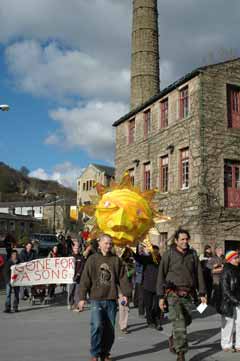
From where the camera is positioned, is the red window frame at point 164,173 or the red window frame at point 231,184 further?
the red window frame at point 164,173

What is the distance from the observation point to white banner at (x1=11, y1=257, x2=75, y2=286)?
1243 centimetres

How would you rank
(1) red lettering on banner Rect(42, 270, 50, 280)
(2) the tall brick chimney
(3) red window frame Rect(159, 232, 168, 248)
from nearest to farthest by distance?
1. (1) red lettering on banner Rect(42, 270, 50, 280)
2. (3) red window frame Rect(159, 232, 168, 248)
3. (2) the tall brick chimney

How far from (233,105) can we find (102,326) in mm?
17291

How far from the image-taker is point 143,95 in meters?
40.1

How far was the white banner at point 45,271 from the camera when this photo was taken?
1243 centimetres

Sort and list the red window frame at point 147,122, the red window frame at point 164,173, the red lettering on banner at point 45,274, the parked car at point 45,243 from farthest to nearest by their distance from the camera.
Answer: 1. the parked car at point 45,243
2. the red window frame at point 147,122
3. the red window frame at point 164,173
4. the red lettering on banner at point 45,274

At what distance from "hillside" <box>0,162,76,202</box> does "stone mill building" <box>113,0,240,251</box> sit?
95.7 metres

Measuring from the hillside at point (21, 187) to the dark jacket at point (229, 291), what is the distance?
111 metres

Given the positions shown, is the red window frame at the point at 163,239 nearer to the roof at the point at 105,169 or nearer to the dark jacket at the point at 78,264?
the dark jacket at the point at 78,264

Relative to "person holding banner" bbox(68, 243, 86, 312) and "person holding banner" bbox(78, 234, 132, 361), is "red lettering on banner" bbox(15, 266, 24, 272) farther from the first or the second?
"person holding banner" bbox(78, 234, 132, 361)

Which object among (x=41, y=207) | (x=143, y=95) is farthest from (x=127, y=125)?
(x=41, y=207)

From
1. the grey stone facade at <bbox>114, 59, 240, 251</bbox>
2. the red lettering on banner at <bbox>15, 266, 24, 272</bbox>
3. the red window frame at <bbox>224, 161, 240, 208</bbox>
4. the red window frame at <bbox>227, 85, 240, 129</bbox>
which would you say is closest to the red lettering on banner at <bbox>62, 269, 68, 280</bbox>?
the red lettering on banner at <bbox>15, 266, 24, 272</bbox>

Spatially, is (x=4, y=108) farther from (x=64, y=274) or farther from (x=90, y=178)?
(x=90, y=178)

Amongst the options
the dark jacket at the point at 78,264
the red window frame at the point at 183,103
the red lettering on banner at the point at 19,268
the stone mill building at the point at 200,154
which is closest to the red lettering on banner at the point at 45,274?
the red lettering on banner at the point at 19,268
